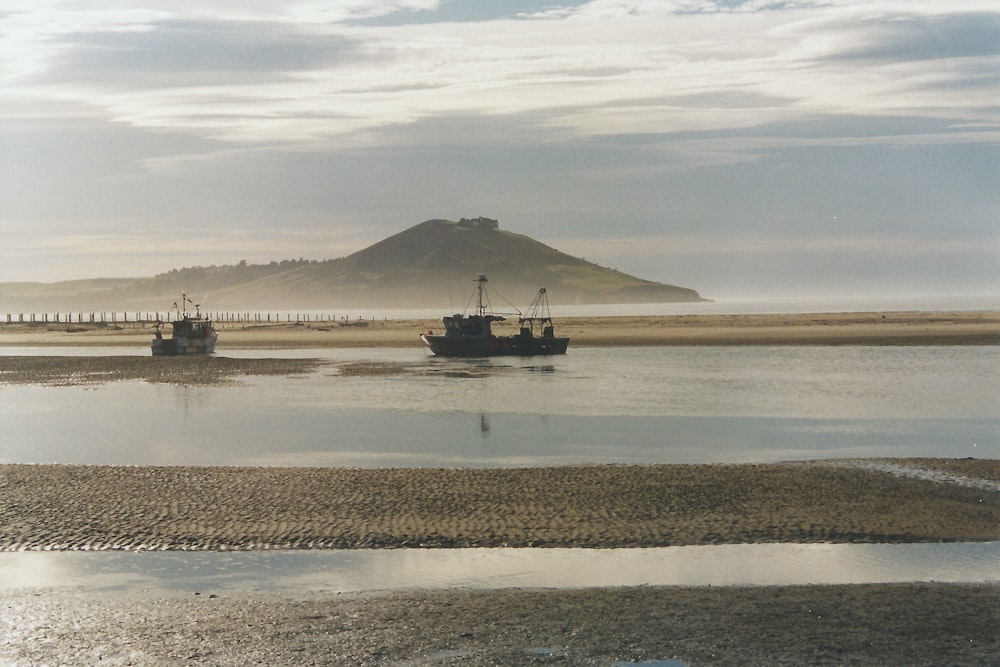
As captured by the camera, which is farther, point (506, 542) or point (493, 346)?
point (493, 346)

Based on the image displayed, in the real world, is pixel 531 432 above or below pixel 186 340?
below

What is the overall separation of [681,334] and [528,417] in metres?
67.1

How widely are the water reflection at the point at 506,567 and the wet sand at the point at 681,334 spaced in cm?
7089

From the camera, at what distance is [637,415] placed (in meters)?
36.8

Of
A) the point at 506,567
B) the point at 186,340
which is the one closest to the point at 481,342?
the point at 186,340

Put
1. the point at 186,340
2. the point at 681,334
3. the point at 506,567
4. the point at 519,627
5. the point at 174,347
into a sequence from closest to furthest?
the point at 519,627
the point at 506,567
the point at 174,347
the point at 186,340
the point at 681,334

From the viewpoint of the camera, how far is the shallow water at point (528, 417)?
27922 millimetres

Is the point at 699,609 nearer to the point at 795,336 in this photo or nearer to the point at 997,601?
the point at 997,601

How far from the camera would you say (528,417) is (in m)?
36.9

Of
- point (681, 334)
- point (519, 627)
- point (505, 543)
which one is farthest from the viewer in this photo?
point (681, 334)

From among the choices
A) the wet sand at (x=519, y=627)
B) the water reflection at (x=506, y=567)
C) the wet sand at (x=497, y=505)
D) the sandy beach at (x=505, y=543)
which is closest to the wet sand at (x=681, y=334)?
the wet sand at (x=497, y=505)

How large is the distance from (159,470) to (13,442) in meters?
8.79

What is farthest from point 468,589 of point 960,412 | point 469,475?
point 960,412

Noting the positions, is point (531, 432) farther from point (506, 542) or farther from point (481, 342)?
point (481, 342)
